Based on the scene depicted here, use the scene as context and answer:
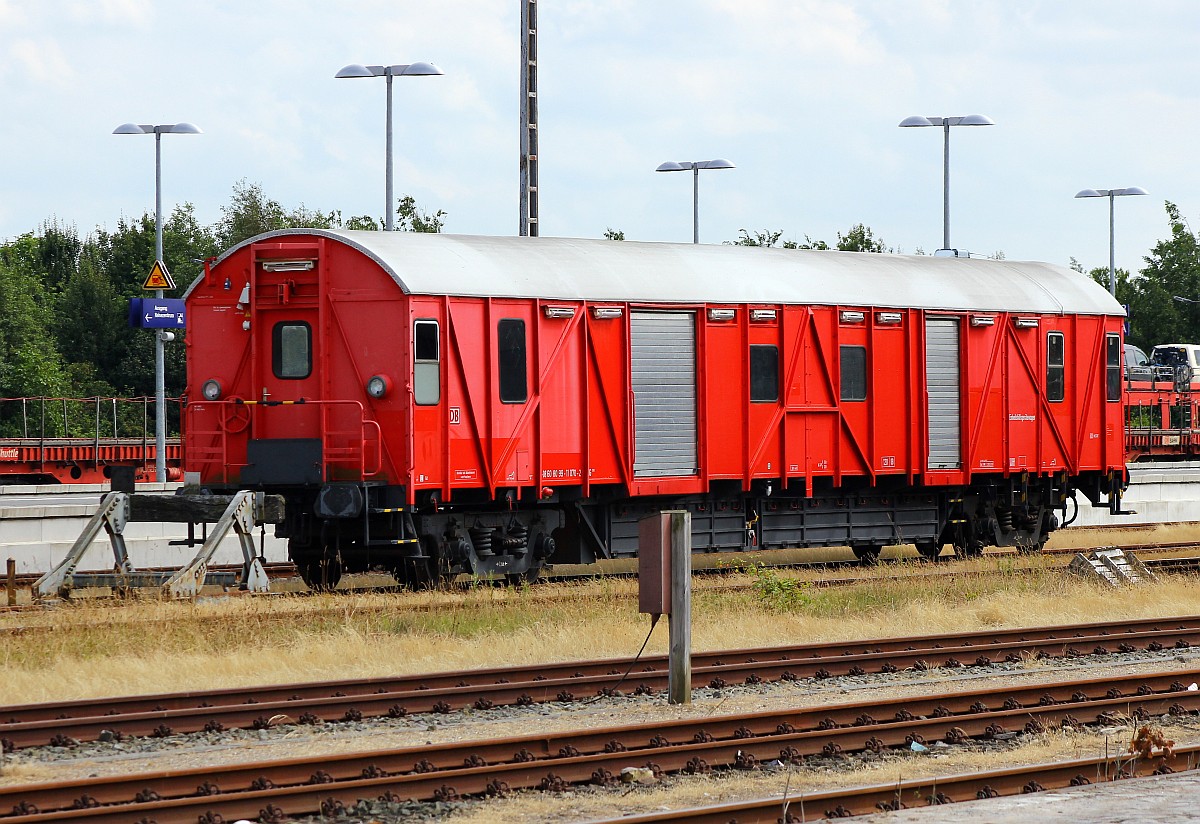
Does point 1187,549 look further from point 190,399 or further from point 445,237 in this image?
point 190,399

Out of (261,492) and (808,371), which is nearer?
(261,492)

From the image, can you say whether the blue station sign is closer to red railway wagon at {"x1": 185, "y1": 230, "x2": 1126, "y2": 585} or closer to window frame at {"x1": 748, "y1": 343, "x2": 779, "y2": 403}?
red railway wagon at {"x1": 185, "y1": 230, "x2": 1126, "y2": 585}

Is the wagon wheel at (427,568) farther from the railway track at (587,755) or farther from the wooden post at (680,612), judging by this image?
the railway track at (587,755)

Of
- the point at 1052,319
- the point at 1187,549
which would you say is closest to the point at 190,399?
the point at 1052,319

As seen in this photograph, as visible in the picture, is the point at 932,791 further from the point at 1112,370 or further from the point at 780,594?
the point at 1112,370

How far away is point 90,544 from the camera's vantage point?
17.5m

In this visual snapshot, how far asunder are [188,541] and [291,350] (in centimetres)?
237

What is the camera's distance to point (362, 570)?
19.1m

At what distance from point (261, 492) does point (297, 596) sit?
1216mm

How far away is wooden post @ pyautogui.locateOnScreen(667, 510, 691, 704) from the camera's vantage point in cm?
1161

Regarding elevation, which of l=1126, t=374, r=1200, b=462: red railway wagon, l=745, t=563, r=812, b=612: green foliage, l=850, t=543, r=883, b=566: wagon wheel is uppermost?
l=1126, t=374, r=1200, b=462: red railway wagon

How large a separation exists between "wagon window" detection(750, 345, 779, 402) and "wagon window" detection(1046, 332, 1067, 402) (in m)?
5.08

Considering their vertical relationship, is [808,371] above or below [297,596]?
above

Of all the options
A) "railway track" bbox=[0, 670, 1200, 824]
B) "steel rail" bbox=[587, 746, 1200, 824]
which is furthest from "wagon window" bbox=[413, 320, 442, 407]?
"steel rail" bbox=[587, 746, 1200, 824]
